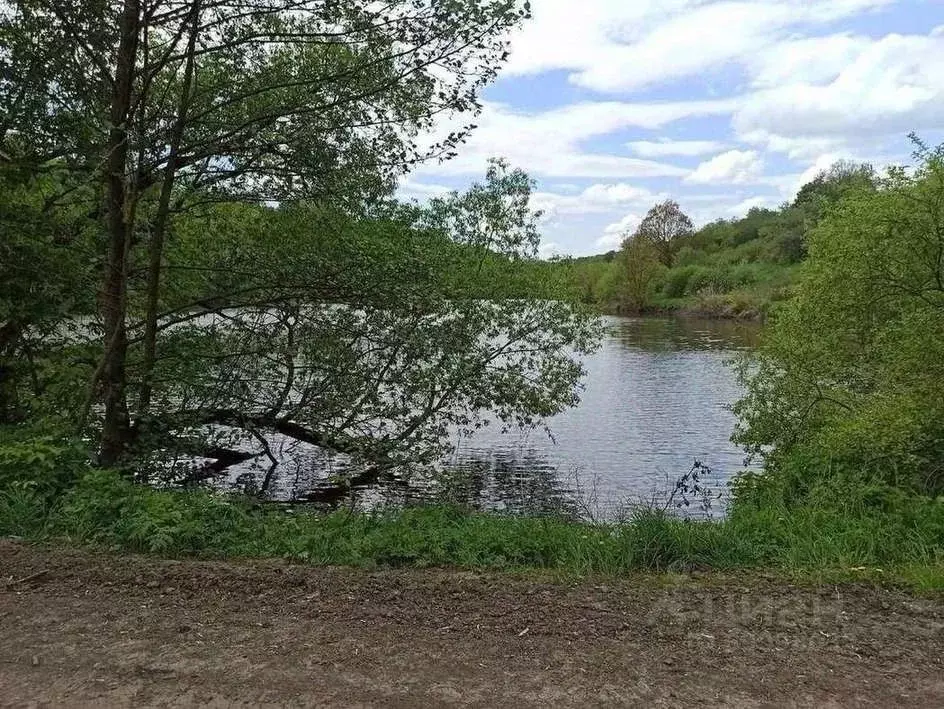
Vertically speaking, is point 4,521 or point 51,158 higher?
point 51,158

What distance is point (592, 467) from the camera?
15102 mm

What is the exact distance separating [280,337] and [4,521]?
3.88 metres

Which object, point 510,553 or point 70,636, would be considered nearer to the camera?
point 70,636

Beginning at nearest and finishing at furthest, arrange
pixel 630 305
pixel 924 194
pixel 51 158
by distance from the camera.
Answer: pixel 51 158, pixel 924 194, pixel 630 305

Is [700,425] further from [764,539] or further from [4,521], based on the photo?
[4,521]

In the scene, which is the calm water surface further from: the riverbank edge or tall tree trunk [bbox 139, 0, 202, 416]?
the riverbank edge

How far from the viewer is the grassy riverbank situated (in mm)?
5207

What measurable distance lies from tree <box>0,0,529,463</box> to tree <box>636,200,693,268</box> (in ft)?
286

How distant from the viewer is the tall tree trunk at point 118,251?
23.6 feet

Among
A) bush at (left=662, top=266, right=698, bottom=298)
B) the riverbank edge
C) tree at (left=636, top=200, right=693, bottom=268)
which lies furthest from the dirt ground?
tree at (left=636, top=200, right=693, bottom=268)

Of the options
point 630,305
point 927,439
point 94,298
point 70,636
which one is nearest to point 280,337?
point 94,298

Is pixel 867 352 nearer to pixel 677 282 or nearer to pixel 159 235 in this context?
pixel 159 235

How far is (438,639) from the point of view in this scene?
3744 mm

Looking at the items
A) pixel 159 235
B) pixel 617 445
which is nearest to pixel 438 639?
pixel 159 235
